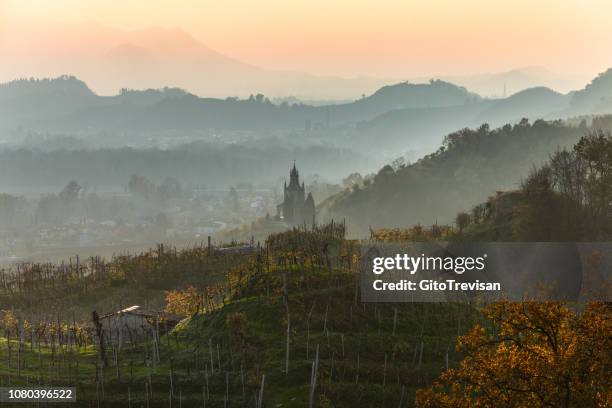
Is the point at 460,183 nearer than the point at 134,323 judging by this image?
No

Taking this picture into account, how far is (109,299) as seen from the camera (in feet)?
246

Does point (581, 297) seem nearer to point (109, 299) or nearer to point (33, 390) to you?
point (33, 390)

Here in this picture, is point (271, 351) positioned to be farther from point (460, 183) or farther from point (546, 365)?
point (460, 183)

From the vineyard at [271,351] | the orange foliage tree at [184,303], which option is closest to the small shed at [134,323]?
the vineyard at [271,351]

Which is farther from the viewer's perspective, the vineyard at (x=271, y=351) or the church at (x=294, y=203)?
the church at (x=294, y=203)

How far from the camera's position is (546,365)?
17344mm

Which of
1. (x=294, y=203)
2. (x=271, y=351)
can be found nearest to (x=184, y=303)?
(x=271, y=351)

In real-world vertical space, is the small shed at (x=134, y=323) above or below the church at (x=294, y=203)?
below

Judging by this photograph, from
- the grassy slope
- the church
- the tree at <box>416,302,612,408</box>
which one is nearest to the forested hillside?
the church

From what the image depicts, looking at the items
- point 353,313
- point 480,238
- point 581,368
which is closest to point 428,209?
point 480,238

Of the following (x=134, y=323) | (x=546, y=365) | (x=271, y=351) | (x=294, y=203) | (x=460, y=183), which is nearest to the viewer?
(x=546, y=365)

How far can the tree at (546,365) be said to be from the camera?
1714 cm

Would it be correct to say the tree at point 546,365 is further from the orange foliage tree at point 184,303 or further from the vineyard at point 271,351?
the orange foliage tree at point 184,303

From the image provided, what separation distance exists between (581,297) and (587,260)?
4.57 metres
